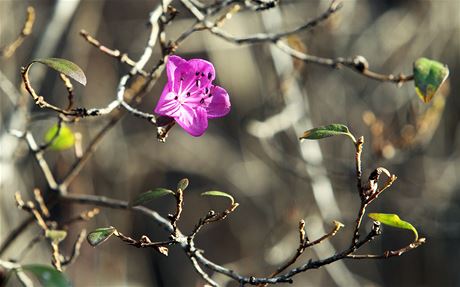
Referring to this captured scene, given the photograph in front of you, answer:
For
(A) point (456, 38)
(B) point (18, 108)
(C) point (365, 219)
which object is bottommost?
(C) point (365, 219)

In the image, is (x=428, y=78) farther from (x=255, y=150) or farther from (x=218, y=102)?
(x=255, y=150)

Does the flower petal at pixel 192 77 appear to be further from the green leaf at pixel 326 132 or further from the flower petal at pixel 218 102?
the green leaf at pixel 326 132

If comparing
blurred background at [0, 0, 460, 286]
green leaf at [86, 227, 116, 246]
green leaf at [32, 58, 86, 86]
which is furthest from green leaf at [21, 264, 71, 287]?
blurred background at [0, 0, 460, 286]

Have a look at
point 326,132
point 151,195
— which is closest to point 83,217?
point 151,195

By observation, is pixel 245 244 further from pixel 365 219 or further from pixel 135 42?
pixel 135 42

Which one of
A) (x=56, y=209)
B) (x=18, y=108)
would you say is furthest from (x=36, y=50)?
(x=56, y=209)

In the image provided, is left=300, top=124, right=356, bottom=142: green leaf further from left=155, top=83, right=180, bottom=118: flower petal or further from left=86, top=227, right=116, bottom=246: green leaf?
left=86, top=227, right=116, bottom=246: green leaf
